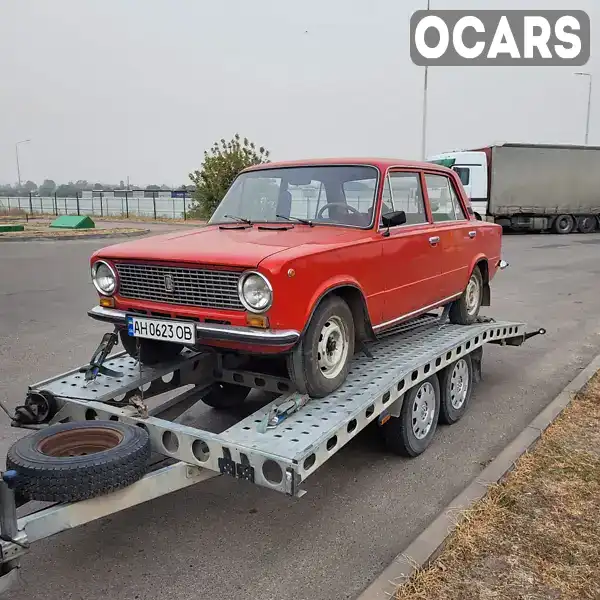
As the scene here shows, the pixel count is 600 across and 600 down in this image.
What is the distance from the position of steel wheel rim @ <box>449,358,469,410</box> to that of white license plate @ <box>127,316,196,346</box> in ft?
7.85

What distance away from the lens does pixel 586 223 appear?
2895 cm

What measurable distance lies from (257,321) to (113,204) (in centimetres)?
4815

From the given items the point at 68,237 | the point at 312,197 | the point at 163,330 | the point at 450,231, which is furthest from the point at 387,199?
the point at 68,237

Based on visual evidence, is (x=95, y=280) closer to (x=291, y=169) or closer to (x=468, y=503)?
(x=291, y=169)

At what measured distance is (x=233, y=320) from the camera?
375 centimetres

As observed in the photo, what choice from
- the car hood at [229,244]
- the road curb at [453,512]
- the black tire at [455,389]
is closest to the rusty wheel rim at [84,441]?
the car hood at [229,244]

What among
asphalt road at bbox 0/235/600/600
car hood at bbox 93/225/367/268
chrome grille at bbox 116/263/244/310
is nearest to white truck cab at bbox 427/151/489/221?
asphalt road at bbox 0/235/600/600

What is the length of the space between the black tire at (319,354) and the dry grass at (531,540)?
46.4 inches

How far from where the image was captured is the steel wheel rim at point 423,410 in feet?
15.1

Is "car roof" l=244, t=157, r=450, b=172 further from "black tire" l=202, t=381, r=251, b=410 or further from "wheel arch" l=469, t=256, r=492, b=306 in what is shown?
"black tire" l=202, t=381, r=251, b=410

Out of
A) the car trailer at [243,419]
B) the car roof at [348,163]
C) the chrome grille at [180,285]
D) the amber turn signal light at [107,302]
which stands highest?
the car roof at [348,163]

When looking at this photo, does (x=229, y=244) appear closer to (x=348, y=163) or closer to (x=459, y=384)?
(x=348, y=163)

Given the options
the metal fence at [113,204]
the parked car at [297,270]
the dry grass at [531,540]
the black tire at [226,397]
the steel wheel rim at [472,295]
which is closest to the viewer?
the dry grass at [531,540]

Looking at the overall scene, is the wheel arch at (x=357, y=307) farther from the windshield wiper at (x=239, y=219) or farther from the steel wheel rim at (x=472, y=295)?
the steel wheel rim at (x=472, y=295)
